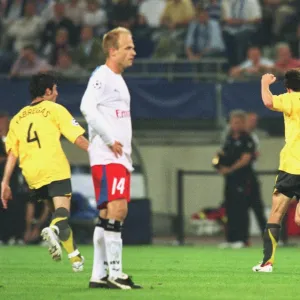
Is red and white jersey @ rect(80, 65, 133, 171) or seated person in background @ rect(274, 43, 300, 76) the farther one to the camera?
seated person in background @ rect(274, 43, 300, 76)

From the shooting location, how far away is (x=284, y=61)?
886 inches

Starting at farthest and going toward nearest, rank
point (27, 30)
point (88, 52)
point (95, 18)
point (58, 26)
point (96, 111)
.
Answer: point (27, 30) < point (95, 18) < point (58, 26) < point (88, 52) < point (96, 111)

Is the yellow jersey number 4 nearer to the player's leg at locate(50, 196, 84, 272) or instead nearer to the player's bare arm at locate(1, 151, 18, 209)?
the player's bare arm at locate(1, 151, 18, 209)

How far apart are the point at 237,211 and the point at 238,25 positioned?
5549 millimetres

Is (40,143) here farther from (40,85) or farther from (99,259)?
(99,259)

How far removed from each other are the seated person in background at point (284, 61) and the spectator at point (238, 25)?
1602 mm

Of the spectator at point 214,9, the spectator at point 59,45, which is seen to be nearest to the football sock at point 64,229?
the spectator at point 59,45

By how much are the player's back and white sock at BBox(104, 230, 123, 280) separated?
8.37 ft

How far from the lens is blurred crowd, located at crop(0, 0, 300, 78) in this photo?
24.0 m

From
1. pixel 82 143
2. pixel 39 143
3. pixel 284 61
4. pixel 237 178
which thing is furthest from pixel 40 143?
pixel 284 61

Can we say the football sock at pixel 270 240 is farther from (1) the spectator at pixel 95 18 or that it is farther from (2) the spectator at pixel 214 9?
(1) the spectator at pixel 95 18

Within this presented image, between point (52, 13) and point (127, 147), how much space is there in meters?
16.7

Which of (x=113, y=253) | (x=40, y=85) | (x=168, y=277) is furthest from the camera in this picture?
(x=40, y=85)

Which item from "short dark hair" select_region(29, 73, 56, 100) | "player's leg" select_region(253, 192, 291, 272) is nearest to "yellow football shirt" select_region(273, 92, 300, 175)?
"player's leg" select_region(253, 192, 291, 272)
